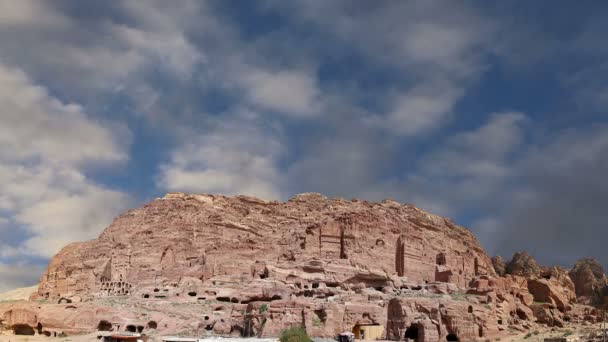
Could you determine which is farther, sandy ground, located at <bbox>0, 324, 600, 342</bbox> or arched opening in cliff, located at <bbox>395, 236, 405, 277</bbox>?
arched opening in cliff, located at <bbox>395, 236, 405, 277</bbox>

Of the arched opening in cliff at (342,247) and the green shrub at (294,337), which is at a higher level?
the arched opening in cliff at (342,247)

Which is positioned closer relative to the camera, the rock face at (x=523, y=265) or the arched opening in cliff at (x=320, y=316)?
the arched opening in cliff at (x=320, y=316)

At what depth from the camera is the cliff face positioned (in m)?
74.6

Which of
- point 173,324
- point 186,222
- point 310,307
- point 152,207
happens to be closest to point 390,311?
point 310,307

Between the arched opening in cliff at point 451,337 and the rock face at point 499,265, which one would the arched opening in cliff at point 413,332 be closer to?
the arched opening in cliff at point 451,337

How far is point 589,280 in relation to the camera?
305ft

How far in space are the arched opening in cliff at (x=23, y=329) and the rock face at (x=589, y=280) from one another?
204ft

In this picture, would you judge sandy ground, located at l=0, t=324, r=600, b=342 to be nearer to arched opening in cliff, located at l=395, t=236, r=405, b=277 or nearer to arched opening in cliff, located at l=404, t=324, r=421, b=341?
arched opening in cliff, located at l=404, t=324, r=421, b=341

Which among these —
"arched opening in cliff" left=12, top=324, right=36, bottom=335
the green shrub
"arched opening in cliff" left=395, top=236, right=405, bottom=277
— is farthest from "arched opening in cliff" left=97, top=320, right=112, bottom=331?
"arched opening in cliff" left=395, top=236, right=405, bottom=277

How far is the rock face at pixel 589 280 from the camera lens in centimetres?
8852

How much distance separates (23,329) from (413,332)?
3183cm

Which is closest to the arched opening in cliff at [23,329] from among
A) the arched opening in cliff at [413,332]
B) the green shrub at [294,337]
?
the green shrub at [294,337]

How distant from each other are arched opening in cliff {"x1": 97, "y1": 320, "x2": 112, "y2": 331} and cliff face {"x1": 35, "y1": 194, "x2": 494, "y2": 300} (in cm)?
1237

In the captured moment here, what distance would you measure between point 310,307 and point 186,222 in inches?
1061
